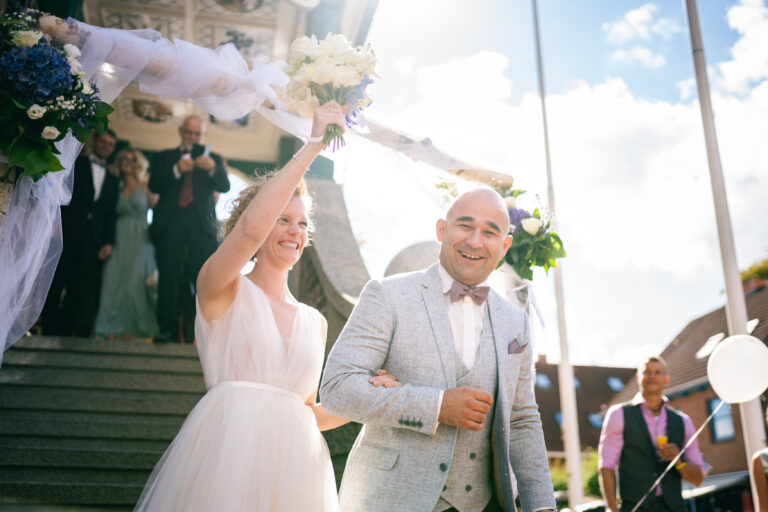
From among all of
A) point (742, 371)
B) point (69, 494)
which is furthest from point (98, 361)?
point (742, 371)

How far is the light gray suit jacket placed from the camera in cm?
259

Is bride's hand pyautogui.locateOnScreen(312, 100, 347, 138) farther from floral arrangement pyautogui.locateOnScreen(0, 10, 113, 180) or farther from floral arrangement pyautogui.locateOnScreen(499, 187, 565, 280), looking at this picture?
floral arrangement pyautogui.locateOnScreen(499, 187, 565, 280)

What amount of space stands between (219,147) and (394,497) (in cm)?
1198

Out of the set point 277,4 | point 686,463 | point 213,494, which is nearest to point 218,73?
point 213,494

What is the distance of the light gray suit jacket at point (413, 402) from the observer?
2.59 metres

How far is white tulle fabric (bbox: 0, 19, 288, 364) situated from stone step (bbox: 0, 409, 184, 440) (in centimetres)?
154

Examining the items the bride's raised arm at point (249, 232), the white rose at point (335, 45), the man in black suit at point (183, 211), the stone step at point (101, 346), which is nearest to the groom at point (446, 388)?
the bride's raised arm at point (249, 232)

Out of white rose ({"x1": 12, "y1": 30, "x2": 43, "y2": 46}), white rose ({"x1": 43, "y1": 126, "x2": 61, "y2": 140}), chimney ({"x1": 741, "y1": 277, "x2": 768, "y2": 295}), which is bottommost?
white rose ({"x1": 43, "y1": 126, "x2": 61, "y2": 140})

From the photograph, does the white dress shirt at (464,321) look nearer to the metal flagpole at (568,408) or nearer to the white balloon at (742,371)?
the white balloon at (742,371)

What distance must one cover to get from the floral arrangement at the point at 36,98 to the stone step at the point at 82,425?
236cm

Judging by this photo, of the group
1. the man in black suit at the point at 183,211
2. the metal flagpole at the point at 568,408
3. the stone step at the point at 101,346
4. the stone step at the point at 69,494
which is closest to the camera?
the stone step at the point at 69,494

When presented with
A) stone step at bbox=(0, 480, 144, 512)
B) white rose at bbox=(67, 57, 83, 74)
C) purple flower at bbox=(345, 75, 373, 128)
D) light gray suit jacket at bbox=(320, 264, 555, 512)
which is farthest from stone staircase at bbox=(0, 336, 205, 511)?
purple flower at bbox=(345, 75, 373, 128)

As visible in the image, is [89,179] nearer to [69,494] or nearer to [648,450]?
[69,494]

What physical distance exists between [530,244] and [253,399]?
136 inches
